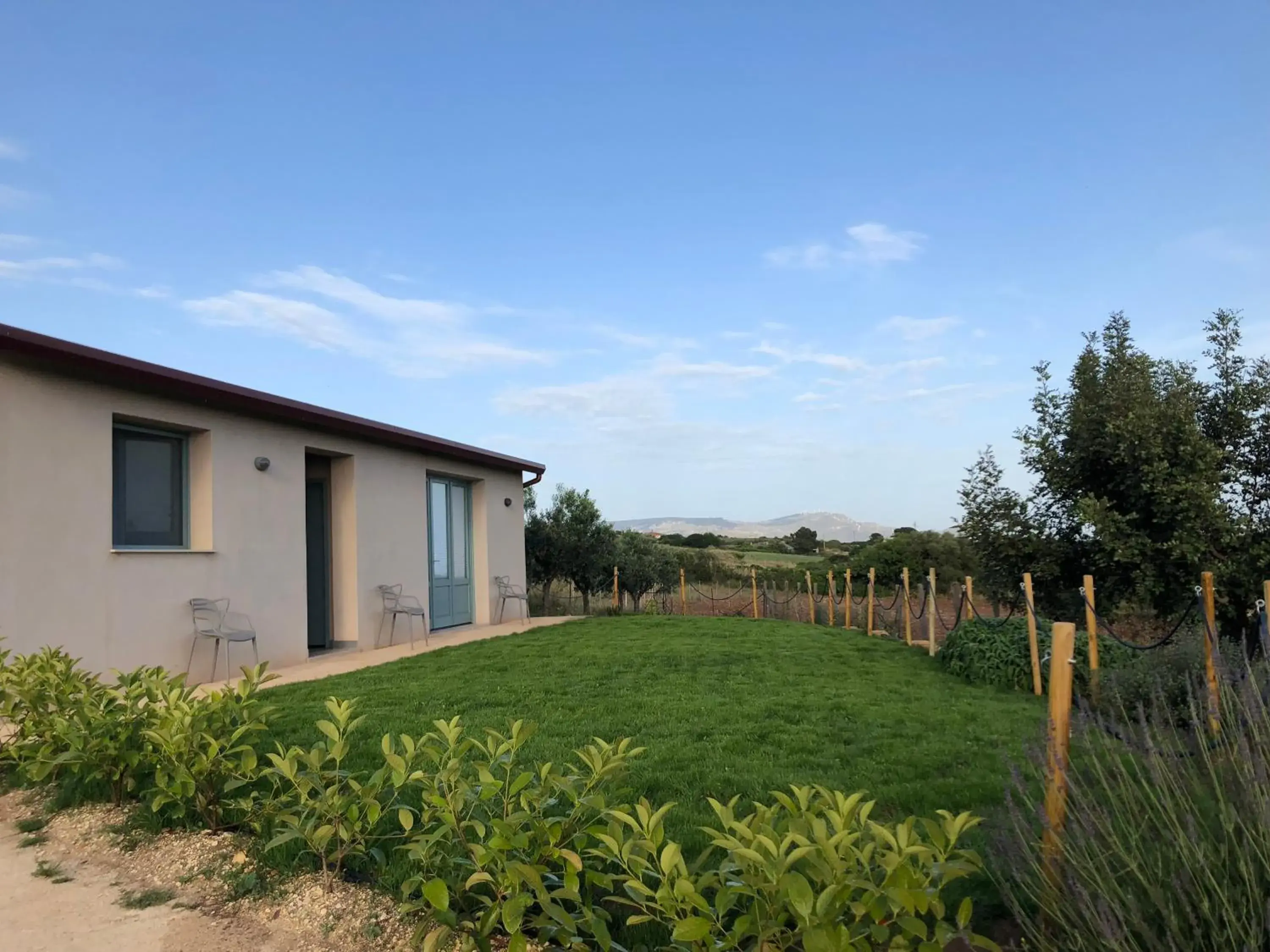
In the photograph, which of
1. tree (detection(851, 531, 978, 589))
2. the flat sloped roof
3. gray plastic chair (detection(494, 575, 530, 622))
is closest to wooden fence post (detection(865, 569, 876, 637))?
gray plastic chair (detection(494, 575, 530, 622))

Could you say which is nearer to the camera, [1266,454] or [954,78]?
[1266,454]

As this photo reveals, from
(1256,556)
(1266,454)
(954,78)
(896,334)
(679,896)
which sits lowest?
(679,896)

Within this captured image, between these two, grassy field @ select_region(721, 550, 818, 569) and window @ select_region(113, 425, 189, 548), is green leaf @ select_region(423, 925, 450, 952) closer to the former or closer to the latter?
window @ select_region(113, 425, 189, 548)

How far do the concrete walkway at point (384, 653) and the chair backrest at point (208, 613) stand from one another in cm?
54

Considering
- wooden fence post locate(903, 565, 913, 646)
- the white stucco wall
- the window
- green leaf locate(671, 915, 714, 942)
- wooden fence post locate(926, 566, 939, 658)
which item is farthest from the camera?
wooden fence post locate(903, 565, 913, 646)

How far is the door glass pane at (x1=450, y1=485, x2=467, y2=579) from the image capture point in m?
13.1

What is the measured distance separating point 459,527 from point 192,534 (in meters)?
5.32

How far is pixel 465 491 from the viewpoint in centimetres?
1356

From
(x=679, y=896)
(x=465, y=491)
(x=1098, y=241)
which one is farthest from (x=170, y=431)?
(x=1098, y=241)

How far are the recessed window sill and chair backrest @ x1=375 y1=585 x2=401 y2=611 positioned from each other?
287 cm

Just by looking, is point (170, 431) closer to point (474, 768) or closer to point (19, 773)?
point (19, 773)

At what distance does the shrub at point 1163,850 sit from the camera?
1.86m

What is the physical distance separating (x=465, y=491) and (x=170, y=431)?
5.77 metres

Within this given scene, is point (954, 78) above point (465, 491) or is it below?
above
